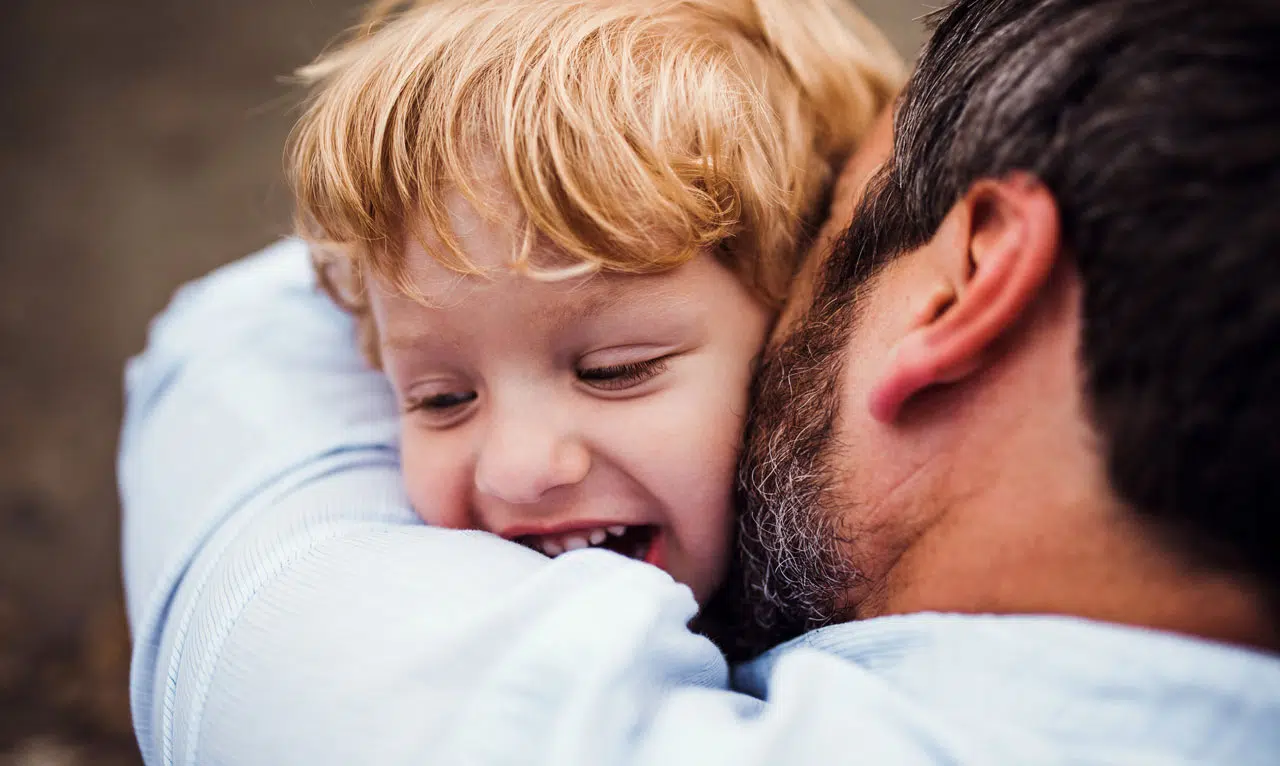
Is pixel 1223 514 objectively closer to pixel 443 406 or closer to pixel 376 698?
pixel 376 698

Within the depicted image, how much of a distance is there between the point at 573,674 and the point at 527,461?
33 centimetres

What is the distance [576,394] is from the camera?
1.09 meters

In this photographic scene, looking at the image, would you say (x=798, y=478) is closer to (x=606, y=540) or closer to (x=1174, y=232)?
(x=606, y=540)

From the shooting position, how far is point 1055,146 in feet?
2.54

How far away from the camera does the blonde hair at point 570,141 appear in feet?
3.32

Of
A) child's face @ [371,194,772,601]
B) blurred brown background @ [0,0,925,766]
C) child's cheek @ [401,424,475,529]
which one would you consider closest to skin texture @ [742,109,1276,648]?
child's face @ [371,194,772,601]

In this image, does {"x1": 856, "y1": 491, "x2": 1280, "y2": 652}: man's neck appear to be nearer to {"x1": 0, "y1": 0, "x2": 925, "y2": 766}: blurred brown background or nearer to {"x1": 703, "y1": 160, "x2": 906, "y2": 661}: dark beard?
{"x1": 703, "y1": 160, "x2": 906, "y2": 661}: dark beard

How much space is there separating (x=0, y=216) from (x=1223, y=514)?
3.56 m

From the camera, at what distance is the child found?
102 cm

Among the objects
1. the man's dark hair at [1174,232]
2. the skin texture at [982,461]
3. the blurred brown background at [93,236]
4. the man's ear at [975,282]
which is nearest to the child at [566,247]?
the skin texture at [982,461]

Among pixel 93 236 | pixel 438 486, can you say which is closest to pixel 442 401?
pixel 438 486

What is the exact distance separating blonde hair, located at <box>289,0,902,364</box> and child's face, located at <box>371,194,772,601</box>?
0.03 metres

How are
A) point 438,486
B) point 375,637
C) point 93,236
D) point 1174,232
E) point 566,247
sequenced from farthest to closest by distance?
point 93,236, point 438,486, point 566,247, point 375,637, point 1174,232

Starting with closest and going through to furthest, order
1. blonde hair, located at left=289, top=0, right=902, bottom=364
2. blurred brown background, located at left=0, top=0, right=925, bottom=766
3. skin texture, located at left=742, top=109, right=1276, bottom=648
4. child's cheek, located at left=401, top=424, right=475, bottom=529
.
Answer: skin texture, located at left=742, top=109, right=1276, bottom=648 → blonde hair, located at left=289, top=0, right=902, bottom=364 → child's cheek, located at left=401, top=424, right=475, bottom=529 → blurred brown background, located at left=0, top=0, right=925, bottom=766
